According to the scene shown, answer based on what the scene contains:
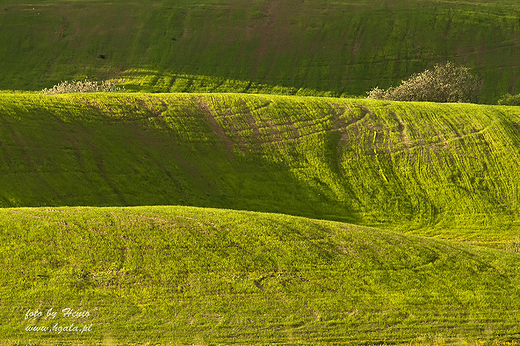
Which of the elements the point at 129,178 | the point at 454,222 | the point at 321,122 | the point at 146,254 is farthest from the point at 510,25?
the point at 146,254

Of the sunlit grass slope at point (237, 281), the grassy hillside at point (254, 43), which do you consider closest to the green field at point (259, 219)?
the sunlit grass slope at point (237, 281)

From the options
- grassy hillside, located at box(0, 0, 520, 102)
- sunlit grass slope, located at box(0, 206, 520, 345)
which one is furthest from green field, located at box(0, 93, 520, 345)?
grassy hillside, located at box(0, 0, 520, 102)

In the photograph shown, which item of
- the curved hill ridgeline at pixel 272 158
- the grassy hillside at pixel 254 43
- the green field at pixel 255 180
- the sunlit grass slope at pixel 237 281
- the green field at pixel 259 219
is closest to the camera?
the sunlit grass slope at pixel 237 281

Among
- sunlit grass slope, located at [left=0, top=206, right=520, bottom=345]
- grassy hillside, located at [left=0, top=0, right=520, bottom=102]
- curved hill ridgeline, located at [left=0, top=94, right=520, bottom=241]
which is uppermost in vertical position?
grassy hillside, located at [left=0, top=0, right=520, bottom=102]

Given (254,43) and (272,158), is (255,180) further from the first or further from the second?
(254,43)

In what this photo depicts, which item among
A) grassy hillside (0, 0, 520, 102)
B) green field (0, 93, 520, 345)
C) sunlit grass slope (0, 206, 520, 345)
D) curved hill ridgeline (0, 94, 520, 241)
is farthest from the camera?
grassy hillside (0, 0, 520, 102)

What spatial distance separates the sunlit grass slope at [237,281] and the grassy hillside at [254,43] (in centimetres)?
6788

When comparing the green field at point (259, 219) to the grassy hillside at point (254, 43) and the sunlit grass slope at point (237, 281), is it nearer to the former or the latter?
the sunlit grass slope at point (237, 281)

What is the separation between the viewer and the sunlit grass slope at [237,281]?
24.7m

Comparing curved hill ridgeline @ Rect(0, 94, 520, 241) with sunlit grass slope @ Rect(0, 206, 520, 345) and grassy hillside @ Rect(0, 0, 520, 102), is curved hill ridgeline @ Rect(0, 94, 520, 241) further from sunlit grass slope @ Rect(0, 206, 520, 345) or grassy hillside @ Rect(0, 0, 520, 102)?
grassy hillside @ Rect(0, 0, 520, 102)

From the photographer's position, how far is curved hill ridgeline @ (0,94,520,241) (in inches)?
1925

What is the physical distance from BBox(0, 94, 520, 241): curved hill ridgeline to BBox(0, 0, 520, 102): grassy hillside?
121 feet

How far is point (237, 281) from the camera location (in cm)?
2803

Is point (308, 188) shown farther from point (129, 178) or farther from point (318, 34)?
point (318, 34)
